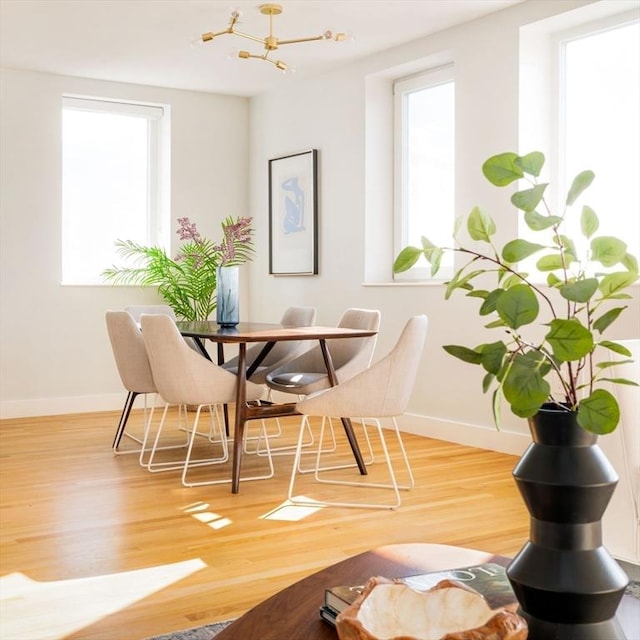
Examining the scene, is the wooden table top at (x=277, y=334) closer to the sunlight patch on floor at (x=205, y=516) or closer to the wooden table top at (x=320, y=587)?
the sunlight patch on floor at (x=205, y=516)

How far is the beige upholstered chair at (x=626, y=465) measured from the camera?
2.61 meters

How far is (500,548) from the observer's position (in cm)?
322

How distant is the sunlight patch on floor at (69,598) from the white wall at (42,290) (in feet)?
13.4

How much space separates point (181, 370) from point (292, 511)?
3.03ft

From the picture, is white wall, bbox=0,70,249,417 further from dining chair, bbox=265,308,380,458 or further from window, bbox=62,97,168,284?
dining chair, bbox=265,308,380,458

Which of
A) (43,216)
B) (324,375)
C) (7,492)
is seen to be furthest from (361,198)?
(7,492)

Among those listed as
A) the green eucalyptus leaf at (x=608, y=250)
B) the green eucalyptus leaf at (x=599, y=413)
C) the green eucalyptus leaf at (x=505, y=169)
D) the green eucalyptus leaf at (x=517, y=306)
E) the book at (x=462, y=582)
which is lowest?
the book at (x=462, y=582)

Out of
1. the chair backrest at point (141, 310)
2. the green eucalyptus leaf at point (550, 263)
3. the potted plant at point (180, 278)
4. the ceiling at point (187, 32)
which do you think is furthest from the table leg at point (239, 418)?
the green eucalyptus leaf at point (550, 263)

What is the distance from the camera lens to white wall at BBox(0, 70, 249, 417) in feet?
22.1

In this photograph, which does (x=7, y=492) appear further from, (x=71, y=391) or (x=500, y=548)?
(x=71, y=391)

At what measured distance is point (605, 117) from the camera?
16.1 feet

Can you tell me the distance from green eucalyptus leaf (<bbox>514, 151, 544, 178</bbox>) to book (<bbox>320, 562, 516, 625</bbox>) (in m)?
0.58

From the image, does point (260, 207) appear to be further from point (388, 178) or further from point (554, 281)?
point (554, 281)

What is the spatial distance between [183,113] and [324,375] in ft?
11.7
